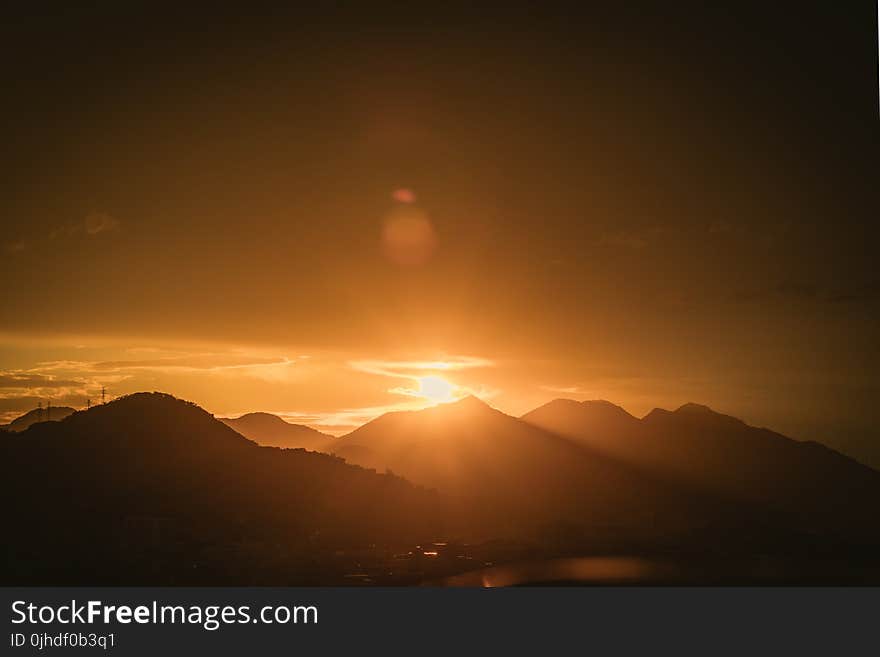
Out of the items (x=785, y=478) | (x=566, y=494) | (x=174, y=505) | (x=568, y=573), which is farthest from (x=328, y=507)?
(x=785, y=478)

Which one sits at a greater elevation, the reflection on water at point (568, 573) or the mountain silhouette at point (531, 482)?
the mountain silhouette at point (531, 482)

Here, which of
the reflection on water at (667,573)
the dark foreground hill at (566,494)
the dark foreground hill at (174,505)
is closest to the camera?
the dark foreground hill at (174,505)

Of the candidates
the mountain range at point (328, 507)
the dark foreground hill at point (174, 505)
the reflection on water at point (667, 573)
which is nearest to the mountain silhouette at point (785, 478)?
the mountain range at point (328, 507)

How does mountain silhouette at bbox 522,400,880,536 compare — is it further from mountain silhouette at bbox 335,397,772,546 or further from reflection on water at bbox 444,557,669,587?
reflection on water at bbox 444,557,669,587

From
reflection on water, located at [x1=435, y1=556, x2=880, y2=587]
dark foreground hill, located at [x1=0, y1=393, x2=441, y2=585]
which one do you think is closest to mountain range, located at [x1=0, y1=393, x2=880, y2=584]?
dark foreground hill, located at [x1=0, y1=393, x2=441, y2=585]

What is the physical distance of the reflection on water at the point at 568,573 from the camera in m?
66.1

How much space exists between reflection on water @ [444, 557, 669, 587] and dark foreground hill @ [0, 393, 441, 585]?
9362 millimetres

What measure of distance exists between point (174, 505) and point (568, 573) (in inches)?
1509

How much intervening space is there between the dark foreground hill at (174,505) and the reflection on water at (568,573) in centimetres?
936

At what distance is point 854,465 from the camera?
7746 inches

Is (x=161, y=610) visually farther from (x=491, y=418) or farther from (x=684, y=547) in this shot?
(x=491, y=418)

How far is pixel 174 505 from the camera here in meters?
57.6

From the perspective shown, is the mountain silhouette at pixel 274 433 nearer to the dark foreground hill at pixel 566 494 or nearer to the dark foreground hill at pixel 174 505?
the dark foreground hill at pixel 566 494

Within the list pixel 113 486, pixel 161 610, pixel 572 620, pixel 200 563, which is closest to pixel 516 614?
pixel 572 620
